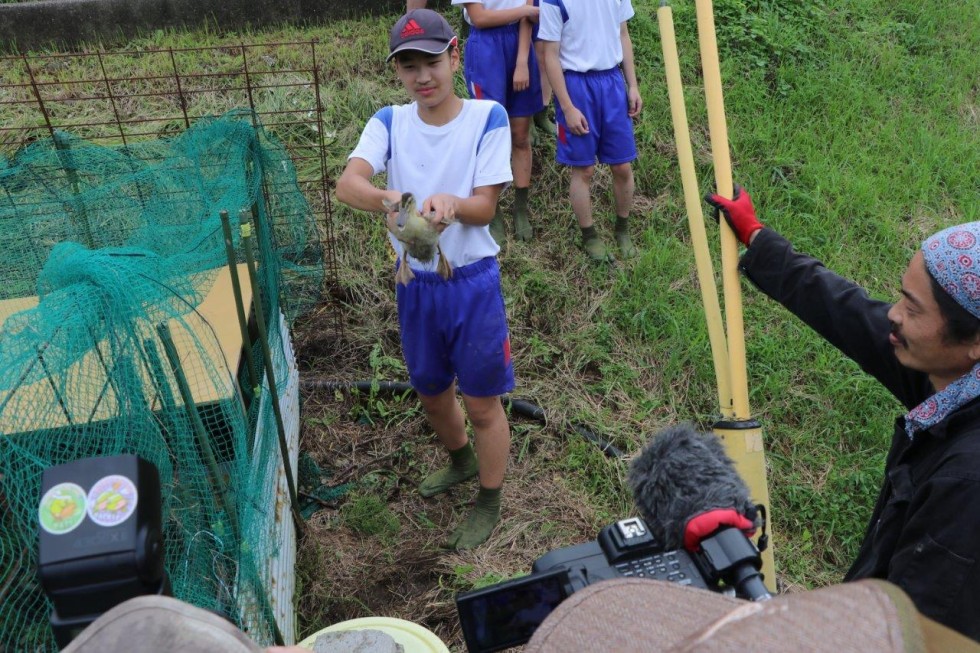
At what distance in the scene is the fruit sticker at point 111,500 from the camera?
105 cm

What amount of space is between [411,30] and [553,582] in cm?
198

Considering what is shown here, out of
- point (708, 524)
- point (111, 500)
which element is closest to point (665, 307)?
point (708, 524)

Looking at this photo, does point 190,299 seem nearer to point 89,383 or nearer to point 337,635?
point 89,383

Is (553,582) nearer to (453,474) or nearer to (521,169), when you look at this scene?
(453,474)

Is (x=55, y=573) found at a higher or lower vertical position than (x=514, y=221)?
higher

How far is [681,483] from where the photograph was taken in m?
1.39

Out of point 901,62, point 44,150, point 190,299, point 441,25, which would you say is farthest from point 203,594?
point 901,62

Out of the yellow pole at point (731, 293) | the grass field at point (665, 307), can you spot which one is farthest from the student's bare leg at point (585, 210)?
the yellow pole at point (731, 293)

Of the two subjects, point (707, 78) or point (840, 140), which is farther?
point (840, 140)

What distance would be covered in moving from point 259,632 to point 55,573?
139 cm

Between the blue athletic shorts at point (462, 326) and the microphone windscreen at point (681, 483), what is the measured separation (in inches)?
51.9

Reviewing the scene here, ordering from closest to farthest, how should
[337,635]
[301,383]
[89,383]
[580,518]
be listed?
[89,383]
[337,635]
[580,518]
[301,383]

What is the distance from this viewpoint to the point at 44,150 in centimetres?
336

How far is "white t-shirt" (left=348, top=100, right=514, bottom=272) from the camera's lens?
2.64 metres
